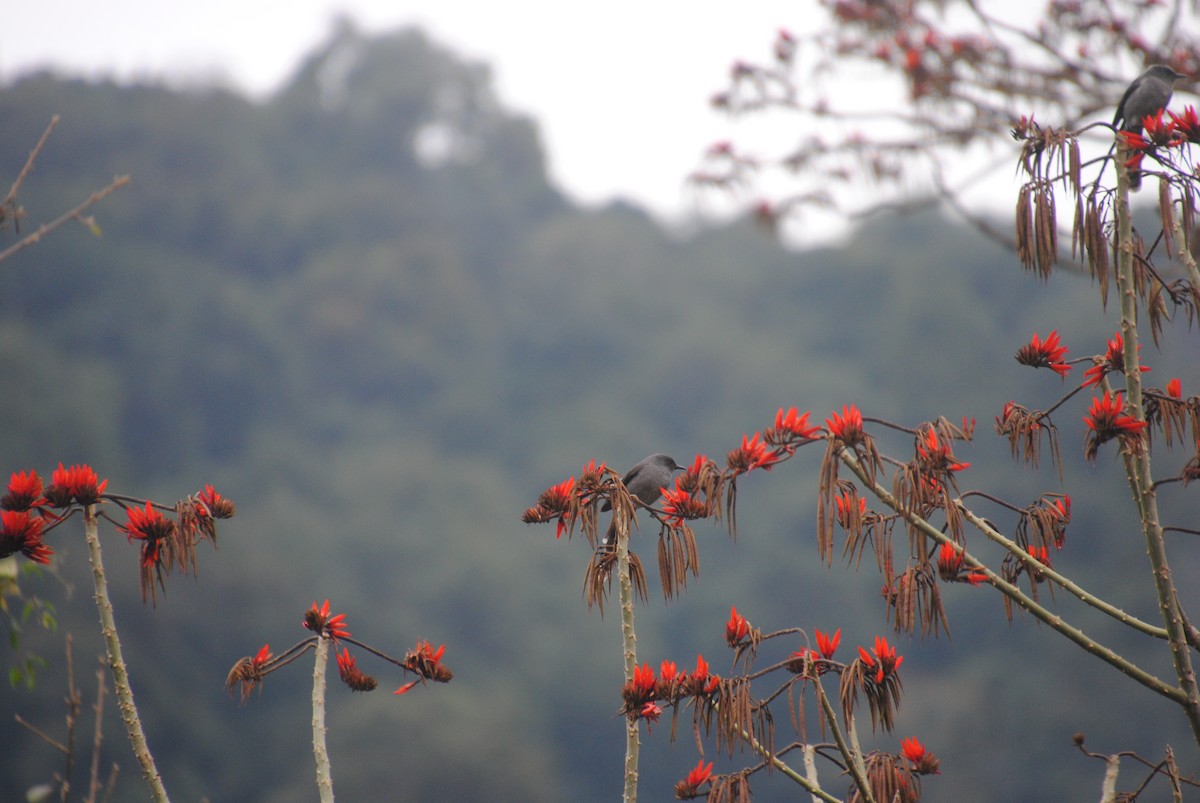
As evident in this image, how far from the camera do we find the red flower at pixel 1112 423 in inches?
72.2

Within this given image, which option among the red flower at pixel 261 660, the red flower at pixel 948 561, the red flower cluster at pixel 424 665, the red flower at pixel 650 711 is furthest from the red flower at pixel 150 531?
the red flower at pixel 948 561

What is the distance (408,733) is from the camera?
52.5ft

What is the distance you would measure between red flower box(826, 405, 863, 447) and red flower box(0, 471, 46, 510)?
4.78 ft

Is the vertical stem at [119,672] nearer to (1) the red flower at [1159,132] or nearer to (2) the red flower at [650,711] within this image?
(2) the red flower at [650,711]

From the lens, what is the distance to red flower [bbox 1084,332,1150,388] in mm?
2057

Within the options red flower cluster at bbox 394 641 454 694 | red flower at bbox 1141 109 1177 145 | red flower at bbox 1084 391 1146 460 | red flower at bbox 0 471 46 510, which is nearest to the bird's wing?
red flower at bbox 1141 109 1177 145

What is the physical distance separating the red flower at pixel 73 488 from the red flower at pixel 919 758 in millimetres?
1626

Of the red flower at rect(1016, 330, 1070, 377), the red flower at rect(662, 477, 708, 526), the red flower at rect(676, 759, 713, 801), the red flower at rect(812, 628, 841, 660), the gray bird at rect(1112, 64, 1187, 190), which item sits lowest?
the red flower at rect(676, 759, 713, 801)

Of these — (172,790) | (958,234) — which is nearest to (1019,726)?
(172,790)

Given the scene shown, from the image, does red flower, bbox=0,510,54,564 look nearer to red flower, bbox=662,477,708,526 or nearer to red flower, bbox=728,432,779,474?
red flower, bbox=662,477,708,526

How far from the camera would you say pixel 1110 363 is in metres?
2.07

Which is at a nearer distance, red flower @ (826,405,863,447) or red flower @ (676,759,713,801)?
red flower @ (826,405,863,447)

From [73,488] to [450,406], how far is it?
2432cm

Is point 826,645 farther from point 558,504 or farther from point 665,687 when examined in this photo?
point 558,504
